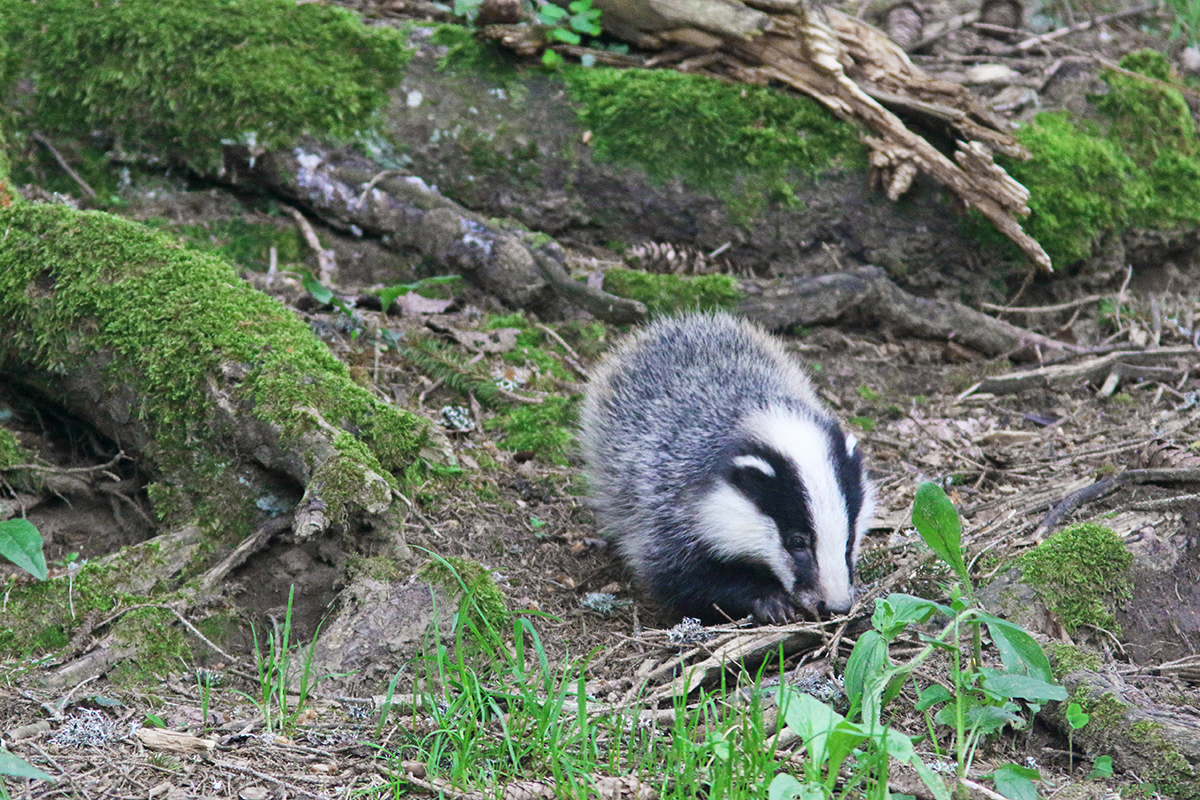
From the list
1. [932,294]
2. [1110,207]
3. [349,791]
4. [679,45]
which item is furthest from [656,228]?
[349,791]

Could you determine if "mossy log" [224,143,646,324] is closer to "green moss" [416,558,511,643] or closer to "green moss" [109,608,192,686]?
"green moss" [416,558,511,643]

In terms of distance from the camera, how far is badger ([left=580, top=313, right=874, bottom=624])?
4.38m

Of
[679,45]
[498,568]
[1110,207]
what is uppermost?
[679,45]

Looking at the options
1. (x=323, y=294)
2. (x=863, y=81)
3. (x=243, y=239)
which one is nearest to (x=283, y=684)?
(x=323, y=294)

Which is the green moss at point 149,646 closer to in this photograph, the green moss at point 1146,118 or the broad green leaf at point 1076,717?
the broad green leaf at point 1076,717

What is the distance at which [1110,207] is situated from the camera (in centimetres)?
697

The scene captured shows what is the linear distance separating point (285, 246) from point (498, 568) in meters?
2.99

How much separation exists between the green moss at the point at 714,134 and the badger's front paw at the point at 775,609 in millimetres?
3296

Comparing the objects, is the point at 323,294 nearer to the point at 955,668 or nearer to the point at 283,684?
the point at 283,684

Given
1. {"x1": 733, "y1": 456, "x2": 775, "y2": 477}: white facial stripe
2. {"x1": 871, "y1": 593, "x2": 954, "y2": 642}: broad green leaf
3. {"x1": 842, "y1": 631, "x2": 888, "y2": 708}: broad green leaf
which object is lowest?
{"x1": 733, "y1": 456, "x2": 775, "y2": 477}: white facial stripe

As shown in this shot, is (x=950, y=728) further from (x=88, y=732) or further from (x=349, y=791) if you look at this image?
(x=88, y=732)

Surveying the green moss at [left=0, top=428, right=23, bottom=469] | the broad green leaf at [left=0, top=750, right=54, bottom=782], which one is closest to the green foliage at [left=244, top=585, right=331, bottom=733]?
the broad green leaf at [left=0, top=750, right=54, bottom=782]

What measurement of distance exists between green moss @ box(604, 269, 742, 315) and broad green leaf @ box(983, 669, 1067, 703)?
3821mm

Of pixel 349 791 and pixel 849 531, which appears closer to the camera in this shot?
pixel 349 791
